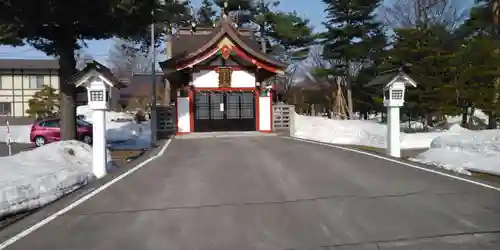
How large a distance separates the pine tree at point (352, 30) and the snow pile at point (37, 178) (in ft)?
83.8

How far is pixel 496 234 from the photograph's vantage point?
201 inches

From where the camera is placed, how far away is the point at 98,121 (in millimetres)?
9969

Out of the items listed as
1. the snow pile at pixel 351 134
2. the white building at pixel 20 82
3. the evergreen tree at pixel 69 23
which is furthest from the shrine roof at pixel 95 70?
the white building at pixel 20 82

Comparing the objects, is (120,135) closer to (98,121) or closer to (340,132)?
(340,132)

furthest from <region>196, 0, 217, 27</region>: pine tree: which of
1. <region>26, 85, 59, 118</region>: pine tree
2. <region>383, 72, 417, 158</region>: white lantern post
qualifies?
<region>383, 72, 417, 158</region>: white lantern post

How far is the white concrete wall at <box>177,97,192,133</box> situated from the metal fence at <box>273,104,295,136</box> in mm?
3875

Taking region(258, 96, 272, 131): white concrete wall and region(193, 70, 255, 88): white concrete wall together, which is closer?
region(193, 70, 255, 88): white concrete wall

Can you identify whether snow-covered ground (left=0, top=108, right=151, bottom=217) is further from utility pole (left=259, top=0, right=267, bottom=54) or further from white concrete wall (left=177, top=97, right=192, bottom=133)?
utility pole (left=259, top=0, right=267, bottom=54)

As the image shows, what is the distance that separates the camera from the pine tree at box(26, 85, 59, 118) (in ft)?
129

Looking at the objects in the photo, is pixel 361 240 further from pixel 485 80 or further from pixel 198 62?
pixel 485 80

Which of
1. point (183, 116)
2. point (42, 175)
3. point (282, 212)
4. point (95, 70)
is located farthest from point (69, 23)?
point (282, 212)

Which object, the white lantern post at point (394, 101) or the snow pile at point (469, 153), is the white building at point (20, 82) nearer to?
the white lantern post at point (394, 101)

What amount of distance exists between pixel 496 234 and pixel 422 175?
→ 393 centimetres

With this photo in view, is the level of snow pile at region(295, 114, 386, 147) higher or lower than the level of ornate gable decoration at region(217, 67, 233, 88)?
lower
